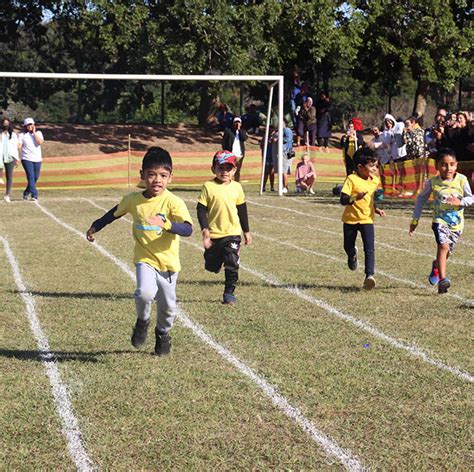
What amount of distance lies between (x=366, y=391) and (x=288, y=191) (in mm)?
22110

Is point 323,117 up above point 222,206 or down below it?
above

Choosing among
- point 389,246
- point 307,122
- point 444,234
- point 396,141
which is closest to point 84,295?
point 444,234

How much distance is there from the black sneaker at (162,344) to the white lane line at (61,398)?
0.76 metres

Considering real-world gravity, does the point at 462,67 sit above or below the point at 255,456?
above

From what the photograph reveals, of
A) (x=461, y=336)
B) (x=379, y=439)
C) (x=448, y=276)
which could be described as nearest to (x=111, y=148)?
(x=448, y=276)

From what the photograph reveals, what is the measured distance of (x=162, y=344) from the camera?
7.55m

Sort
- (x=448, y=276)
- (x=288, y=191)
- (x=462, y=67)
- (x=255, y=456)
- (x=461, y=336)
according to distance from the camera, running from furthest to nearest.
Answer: (x=462, y=67), (x=288, y=191), (x=448, y=276), (x=461, y=336), (x=255, y=456)

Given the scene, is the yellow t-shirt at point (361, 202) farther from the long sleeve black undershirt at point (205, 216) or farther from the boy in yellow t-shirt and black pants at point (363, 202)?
the long sleeve black undershirt at point (205, 216)

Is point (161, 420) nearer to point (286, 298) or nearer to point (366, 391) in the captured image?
point (366, 391)

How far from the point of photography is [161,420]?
5887 millimetres

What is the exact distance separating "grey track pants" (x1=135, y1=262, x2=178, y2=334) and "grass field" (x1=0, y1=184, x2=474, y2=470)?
33cm

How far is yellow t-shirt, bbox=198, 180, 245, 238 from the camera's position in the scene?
10.0 m

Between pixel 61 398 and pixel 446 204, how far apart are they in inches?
216

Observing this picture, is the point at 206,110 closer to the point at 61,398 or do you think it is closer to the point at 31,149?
the point at 31,149
